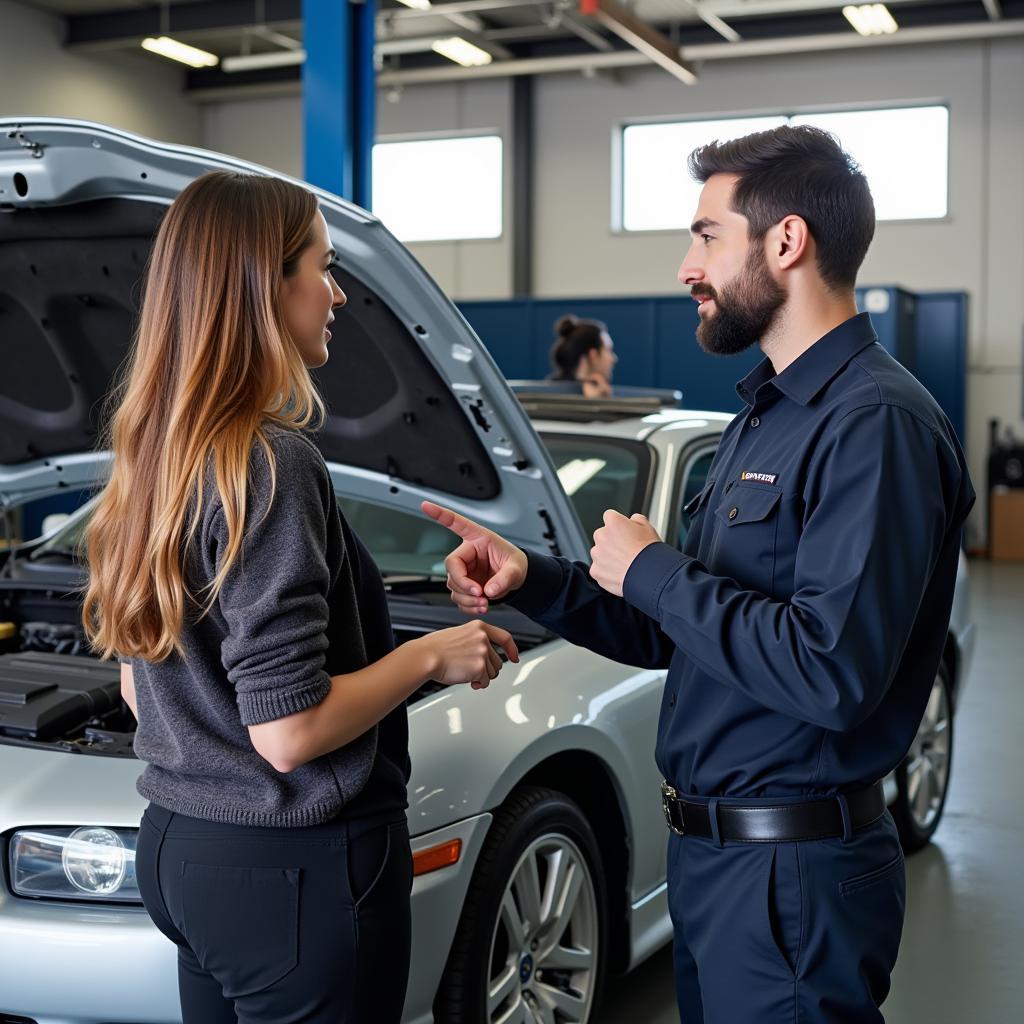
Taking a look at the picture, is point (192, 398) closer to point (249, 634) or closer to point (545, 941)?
point (249, 634)

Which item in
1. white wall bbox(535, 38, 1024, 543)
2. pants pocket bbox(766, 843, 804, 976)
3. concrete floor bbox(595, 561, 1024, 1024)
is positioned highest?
white wall bbox(535, 38, 1024, 543)

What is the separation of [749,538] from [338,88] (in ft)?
12.0

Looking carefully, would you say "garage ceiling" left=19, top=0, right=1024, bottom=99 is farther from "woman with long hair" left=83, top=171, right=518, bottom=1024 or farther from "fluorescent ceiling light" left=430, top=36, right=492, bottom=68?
"woman with long hair" left=83, top=171, right=518, bottom=1024

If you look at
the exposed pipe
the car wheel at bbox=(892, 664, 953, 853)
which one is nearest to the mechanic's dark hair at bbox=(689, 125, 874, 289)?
the car wheel at bbox=(892, 664, 953, 853)

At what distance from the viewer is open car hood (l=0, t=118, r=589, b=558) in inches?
82.0

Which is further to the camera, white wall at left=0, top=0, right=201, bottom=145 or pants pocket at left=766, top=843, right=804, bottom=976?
white wall at left=0, top=0, right=201, bottom=145

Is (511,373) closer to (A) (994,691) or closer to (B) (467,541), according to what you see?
(A) (994,691)

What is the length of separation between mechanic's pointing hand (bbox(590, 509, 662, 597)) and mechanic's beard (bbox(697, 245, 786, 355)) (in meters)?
0.25

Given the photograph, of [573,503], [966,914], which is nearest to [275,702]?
[573,503]

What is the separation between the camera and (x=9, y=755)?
7.08 feet

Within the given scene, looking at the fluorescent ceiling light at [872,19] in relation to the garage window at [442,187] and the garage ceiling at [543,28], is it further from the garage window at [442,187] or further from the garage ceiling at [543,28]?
the garage window at [442,187]

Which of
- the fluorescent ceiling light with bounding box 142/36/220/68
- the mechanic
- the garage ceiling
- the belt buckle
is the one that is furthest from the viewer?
the fluorescent ceiling light with bounding box 142/36/220/68

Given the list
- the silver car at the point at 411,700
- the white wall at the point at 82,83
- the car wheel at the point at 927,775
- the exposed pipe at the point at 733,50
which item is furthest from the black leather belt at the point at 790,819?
the white wall at the point at 82,83

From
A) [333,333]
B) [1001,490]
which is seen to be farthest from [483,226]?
[333,333]
